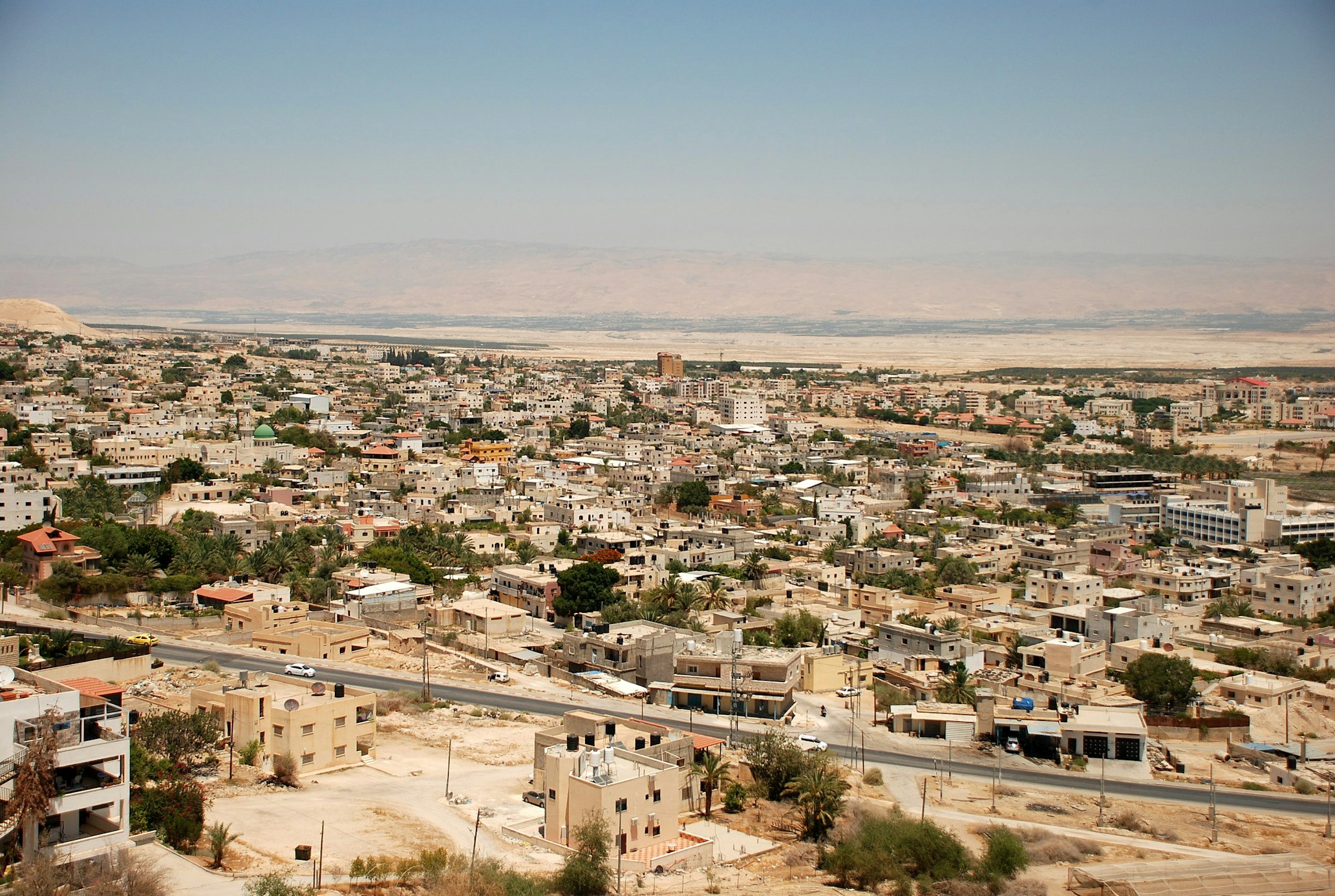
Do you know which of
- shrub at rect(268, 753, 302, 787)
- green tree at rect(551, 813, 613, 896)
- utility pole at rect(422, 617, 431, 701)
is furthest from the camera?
utility pole at rect(422, 617, 431, 701)

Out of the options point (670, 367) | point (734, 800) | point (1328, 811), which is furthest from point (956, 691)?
point (670, 367)

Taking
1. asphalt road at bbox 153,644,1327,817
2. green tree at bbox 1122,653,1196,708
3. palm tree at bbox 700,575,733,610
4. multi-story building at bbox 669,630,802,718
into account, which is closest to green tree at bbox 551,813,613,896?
asphalt road at bbox 153,644,1327,817

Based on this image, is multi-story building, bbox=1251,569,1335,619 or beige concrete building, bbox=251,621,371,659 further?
multi-story building, bbox=1251,569,1335,619

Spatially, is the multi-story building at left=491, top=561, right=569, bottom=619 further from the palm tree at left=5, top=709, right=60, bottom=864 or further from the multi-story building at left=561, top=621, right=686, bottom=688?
the palm tree at left=5, top=709, right=60, bottom=864

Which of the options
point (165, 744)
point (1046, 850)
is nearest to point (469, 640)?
point (165, 744)

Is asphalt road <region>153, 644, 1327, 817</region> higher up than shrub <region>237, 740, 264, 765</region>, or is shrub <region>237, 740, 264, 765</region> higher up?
shrub <region>237, 740, 264, 765</region>

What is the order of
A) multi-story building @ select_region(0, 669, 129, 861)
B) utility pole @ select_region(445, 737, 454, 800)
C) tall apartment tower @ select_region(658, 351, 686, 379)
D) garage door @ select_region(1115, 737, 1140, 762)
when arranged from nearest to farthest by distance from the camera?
1. multi-story building @ select_region(0, 669, 129, 861)
2. utility pole @ select_region(445, 737, 454, 800)
3. garage door @ select_region(1115, 737, 1140, 762)
4. tall apartment tower @ select_region(658, 351, 686, 379)

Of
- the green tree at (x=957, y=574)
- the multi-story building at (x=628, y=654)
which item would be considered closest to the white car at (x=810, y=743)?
the multi-story building at (x=628, y=654)
